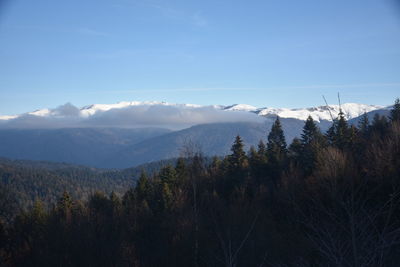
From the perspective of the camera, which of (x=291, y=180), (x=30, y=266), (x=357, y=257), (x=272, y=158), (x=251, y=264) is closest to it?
(x=357, y=257)

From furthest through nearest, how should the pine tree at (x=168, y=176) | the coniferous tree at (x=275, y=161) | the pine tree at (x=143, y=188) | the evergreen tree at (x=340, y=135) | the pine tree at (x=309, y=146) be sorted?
the pine tree at (x=143, y=188)
the pine tree at (x=168, y=176)
the coniferous tree at (x=275, y=161)
the evergreen tree at (x=340, y=135)
the pine tree at (x=309, y=146)

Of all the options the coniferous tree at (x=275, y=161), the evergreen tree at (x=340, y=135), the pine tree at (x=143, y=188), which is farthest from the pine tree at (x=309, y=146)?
the pine tree at (x=143, y=188)

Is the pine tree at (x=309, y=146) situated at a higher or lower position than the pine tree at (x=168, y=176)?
higher

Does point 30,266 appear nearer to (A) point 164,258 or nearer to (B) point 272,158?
(A) point 164,258

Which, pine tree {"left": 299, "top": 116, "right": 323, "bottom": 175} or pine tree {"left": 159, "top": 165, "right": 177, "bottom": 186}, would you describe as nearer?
pine tree {"left": 299, "top": 116, "right": 323, "bottom": 175}

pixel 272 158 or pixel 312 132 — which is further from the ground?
pixel 312 132

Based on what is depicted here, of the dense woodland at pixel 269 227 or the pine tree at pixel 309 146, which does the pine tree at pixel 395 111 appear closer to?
the pine tree at pixel 309 146

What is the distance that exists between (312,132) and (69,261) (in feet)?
86.5

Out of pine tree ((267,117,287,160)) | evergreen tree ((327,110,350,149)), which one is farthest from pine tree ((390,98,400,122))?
pine tree ((267,117,287,160))

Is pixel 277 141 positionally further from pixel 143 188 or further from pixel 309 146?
pixel 143 188

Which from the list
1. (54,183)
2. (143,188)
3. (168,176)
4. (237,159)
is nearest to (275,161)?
(237,159)

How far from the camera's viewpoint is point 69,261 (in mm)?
15500

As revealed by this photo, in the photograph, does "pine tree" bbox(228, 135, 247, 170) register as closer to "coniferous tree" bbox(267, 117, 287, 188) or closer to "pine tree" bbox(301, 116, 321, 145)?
"coniferous tree" bbox(267, 117, 287, 188)

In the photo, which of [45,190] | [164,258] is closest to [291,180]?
[164,258]
